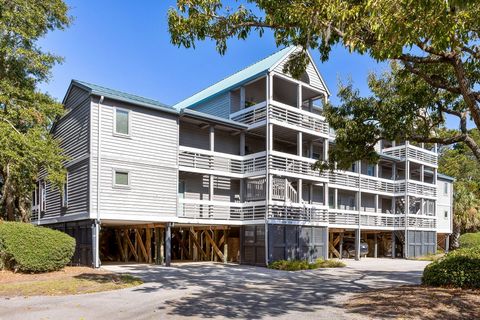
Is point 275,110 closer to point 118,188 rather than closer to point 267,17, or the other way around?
point 118,188

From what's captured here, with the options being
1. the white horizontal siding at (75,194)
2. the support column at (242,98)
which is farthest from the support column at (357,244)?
the white horizontal siding at (75,194)

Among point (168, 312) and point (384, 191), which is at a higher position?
point (384, 191)

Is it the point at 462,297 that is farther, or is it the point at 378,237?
the point at 378,237

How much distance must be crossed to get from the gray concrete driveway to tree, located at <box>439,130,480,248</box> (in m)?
28.2

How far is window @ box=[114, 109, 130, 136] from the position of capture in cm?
→ 2161

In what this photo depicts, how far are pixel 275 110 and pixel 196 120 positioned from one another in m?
4.80

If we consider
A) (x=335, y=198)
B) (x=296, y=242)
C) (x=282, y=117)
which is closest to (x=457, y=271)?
(x=296, y=242)

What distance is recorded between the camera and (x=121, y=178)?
21453mm

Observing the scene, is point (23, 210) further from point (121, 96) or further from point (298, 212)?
point (298, 212)

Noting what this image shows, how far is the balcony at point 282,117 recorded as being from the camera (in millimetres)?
25609

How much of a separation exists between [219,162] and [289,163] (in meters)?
4.30

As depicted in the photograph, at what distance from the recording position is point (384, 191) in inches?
1420

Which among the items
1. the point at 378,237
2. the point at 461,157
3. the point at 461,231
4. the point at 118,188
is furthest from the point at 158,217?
the point at 461,157

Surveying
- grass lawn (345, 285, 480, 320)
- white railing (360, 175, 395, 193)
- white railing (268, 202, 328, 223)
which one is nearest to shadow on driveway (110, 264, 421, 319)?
grass lawn (345, 285, 480, 320)
